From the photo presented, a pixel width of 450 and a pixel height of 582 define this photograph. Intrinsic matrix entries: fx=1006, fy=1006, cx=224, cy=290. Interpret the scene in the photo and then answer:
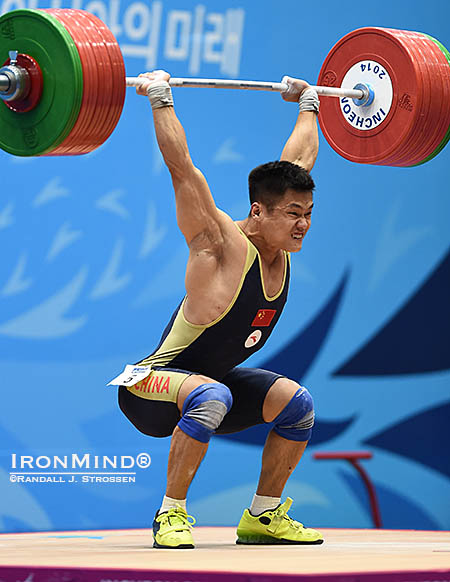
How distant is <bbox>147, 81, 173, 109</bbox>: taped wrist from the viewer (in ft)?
11.4

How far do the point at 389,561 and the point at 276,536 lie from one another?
3.38ft

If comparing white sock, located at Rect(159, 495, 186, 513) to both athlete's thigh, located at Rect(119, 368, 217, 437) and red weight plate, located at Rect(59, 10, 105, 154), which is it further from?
red weight plate, located at Rect(59, 10, 105, 154)

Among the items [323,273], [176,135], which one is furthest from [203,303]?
[323,273]

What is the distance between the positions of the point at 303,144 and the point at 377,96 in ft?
1.44

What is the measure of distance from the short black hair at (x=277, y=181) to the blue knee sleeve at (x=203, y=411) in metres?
0.71

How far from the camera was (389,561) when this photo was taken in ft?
8.88

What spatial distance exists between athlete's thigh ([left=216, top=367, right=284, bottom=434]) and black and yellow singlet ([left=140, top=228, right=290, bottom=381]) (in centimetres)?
11

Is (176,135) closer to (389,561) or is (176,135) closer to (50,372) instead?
(389,561)

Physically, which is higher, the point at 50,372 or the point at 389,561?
the point at 50,372

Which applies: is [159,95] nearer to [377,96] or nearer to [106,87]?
[106,87]

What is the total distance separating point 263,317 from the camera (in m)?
3.60
